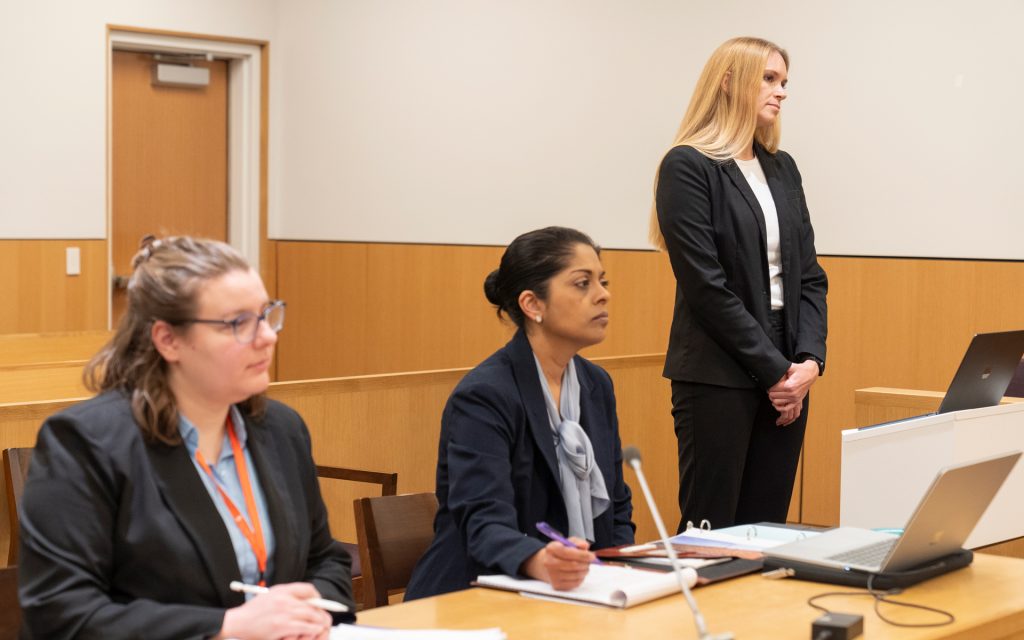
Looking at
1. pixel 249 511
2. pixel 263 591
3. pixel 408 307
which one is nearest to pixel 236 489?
pixel 249 511

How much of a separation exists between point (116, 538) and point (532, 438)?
0.99 m

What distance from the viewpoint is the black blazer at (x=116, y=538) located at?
1.77m

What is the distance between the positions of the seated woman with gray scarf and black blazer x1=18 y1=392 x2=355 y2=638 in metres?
0.61

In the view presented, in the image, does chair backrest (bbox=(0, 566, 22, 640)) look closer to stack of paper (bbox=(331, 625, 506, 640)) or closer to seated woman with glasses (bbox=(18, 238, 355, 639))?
seated woman with glasses (bbox=(18, 238, 355, 639))

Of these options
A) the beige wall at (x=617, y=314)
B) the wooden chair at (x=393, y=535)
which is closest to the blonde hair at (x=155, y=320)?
the wooden chair at (x=393, y=535)

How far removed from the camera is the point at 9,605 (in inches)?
87.4

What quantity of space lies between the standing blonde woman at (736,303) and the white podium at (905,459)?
1.75ft

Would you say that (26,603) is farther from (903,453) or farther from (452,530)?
(903,453)

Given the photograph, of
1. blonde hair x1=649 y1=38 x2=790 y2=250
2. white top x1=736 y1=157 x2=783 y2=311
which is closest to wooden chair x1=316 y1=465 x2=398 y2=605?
blonde hair x1=649 y1=38 x2=790 y2=250

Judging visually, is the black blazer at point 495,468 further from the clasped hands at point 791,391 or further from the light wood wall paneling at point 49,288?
the light wood wall paneling at point 49,288

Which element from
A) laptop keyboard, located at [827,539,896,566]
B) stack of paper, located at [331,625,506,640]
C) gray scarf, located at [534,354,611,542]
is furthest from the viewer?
gray scarf, located at [534,354,611,542]

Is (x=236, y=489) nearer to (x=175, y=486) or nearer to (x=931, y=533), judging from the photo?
(x=175, y=486)

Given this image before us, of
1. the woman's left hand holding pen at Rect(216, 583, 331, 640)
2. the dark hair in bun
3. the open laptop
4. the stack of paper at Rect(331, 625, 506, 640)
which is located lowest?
the stack of paper at Rect(331, 625, 506, 640)

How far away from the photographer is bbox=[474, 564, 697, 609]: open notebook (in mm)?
2111
